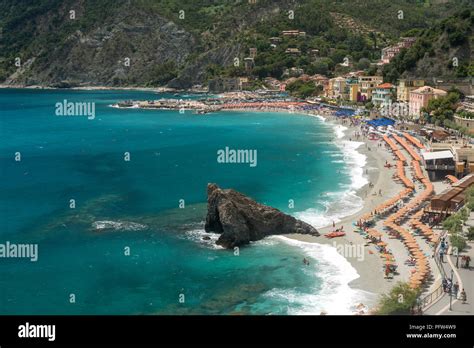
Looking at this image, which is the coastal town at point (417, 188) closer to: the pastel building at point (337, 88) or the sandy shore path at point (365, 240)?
the sandy shore path at point (365, 240)

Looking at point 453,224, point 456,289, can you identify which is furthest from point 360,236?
point 456,289

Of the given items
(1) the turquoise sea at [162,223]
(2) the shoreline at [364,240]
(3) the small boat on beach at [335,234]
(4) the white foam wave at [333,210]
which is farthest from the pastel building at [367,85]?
(3) the small boat on beach at [335,234]

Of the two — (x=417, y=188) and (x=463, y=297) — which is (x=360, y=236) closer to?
(x=463, y=297)

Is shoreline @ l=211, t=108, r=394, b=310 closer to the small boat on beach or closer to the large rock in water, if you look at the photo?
the small boat on beach

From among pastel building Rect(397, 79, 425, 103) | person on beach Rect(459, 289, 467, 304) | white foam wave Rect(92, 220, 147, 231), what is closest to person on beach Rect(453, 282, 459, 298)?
person on beach Rect(459, 289, 467, 304)

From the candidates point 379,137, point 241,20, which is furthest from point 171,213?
point 241,20

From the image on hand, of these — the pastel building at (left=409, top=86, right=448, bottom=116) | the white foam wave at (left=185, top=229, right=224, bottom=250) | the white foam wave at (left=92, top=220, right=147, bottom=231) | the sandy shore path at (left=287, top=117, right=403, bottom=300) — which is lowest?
the white foam wave at (left=92, top=220, right=147, bottom=231)

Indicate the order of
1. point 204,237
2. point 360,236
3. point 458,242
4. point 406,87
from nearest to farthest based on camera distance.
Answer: point 458,242
point 360,236
point 204,237
point 406,87
